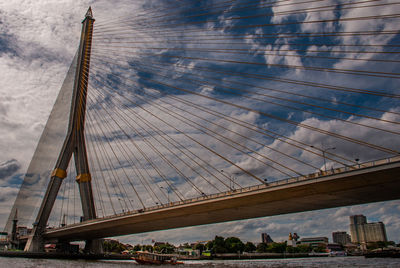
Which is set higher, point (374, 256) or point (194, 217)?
point (194, 217)

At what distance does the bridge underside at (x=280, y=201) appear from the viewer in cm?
2341

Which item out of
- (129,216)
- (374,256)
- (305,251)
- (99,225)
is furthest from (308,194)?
(305,251)

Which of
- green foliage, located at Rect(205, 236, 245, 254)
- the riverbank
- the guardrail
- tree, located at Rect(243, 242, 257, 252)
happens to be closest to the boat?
the guardrail

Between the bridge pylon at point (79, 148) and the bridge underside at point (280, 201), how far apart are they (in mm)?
3979

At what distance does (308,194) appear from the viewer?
27234 millimetres

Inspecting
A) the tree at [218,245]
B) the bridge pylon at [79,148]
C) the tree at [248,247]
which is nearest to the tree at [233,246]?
the tree at [218,245]

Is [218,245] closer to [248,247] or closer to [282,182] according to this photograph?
[248,247]

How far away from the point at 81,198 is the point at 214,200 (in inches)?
806

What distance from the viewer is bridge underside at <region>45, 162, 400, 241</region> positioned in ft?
76.8

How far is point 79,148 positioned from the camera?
4266cm

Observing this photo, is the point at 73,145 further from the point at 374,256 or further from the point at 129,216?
the point at 374,256

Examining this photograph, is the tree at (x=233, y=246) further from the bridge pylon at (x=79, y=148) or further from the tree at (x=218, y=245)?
the bridge pylon at (x=79, y=148)

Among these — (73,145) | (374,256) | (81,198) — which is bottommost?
(374,256)

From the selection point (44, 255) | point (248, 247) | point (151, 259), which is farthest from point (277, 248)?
point (44, 255)
